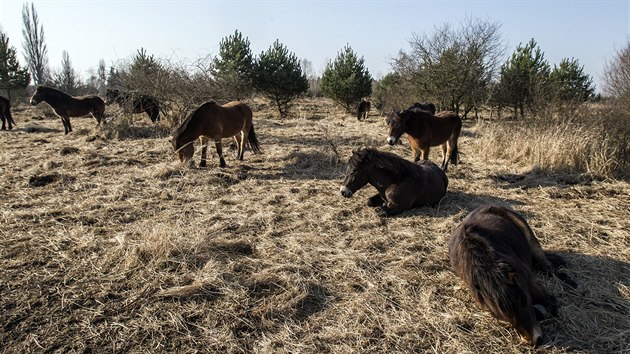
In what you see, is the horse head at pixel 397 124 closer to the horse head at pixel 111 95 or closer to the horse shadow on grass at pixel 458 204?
the horse shadow on grass at pixel 458 204

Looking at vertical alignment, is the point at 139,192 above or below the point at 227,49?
below

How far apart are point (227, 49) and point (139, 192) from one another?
15.3 meters

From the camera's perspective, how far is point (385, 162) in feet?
17.9

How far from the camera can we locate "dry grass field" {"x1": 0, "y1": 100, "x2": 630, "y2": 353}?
9.19 feet

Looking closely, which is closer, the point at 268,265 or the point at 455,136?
the point at 268,265

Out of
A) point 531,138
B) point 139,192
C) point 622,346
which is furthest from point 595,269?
point 139,192

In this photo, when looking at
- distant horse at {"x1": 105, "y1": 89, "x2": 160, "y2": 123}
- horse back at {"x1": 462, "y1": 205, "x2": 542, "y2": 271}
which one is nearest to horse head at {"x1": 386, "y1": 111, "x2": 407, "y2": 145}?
horse back at {"x1": 462, "y1": 205, "x2": 542, "y2": 271}

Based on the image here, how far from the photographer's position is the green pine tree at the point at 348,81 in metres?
21.1

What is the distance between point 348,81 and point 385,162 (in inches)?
647

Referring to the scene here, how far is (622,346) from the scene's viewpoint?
267 cm

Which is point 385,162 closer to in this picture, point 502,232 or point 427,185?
point 427,185

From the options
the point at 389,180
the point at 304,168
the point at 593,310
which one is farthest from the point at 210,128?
the point at 593,310

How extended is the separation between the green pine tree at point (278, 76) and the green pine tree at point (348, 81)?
2.01m

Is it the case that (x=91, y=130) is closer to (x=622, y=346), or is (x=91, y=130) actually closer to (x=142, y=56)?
(x=142, y=56)
